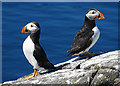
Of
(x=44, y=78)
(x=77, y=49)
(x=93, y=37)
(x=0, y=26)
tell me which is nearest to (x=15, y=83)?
(x=44, y=78)

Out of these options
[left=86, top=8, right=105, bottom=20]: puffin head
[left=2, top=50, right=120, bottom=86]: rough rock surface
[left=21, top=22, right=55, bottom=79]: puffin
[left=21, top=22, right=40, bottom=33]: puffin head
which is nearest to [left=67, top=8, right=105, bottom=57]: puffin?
[left=86, top=8, right=105, bottom=20]: puffin head

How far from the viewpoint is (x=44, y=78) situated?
7207mm

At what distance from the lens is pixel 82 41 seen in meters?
8.74

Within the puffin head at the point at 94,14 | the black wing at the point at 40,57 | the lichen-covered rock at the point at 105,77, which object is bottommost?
the lichen-covered rock at the point at 105,77

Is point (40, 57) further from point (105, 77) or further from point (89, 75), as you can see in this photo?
point (105, 77)

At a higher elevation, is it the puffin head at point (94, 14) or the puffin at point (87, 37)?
the puffin head at point (94, 14)

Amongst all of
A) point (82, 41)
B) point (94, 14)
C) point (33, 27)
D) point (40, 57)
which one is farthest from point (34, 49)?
point (94, 14)

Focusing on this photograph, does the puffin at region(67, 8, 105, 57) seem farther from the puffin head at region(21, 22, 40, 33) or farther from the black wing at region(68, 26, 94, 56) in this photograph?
the puffin head at region(21, 22, 40, 33)

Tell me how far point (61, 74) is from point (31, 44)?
46.2 inches

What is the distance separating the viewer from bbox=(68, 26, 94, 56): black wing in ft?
28.2

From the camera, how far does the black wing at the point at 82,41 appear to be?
861 centimetres

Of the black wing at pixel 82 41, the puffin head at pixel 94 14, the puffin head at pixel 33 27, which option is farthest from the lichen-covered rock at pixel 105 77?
the puffin head at pixel 94 14

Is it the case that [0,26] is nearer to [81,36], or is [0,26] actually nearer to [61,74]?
[81,36]

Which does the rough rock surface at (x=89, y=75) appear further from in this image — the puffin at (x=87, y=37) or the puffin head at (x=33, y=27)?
the puffin head at (x=33, y=27)
